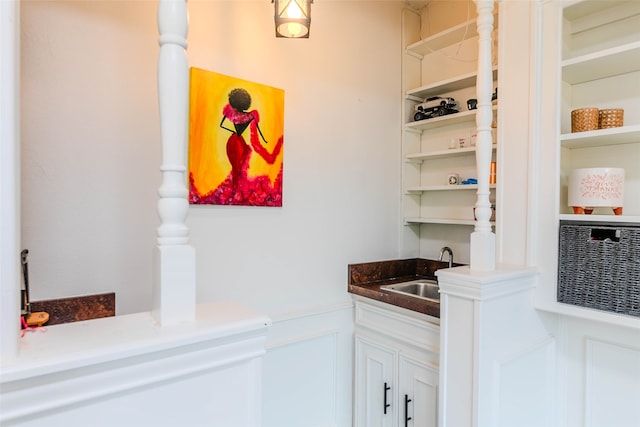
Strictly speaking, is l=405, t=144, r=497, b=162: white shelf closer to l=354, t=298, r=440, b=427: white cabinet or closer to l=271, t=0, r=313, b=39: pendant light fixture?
l=354, t=298, r=440, b=427: white cabinet

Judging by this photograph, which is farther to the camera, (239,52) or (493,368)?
(239,52)

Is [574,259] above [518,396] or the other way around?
above

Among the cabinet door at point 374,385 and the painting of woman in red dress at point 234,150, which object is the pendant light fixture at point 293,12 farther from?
the cabinet door at point 374,385

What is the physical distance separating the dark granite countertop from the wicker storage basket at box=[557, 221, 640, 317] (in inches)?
22.6

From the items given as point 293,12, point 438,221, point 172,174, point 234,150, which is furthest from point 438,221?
point 172,174

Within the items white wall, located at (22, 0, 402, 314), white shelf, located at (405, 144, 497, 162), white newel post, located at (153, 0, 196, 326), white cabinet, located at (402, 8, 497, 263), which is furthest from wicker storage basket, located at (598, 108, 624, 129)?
white newel post, located at (153, 0, 196, 326)

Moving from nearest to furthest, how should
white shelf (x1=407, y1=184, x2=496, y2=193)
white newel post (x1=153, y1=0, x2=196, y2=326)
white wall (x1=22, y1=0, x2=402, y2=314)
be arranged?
white newel post (x1=153, y1=0, x2=196, y2=326) → white wall (x1=22, y1=0, x2=402, y2=314) → white shelf (x1=407, y1=184, x2=496, y2=193)

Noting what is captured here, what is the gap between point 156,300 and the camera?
88 centimetres

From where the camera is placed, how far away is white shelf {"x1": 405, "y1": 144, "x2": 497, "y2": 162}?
2.30m

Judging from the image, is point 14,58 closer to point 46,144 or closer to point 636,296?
point 46,144

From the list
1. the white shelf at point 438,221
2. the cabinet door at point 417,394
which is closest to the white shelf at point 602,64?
the white shelf at point 438,221

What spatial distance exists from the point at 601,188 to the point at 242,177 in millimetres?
1561

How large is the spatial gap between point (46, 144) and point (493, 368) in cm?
189

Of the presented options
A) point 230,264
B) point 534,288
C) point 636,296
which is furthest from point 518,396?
point 230,264
